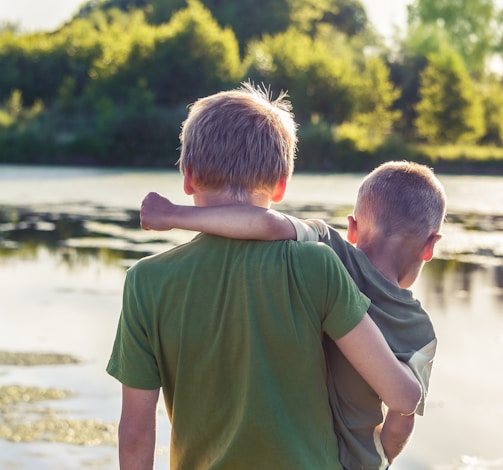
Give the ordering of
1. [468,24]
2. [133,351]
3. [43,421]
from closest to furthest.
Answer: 1. [133,351]
2. [43,421]
3. [468,24]

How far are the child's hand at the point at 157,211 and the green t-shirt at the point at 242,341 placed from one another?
3.1 inches

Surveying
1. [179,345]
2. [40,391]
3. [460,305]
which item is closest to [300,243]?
[179,345]

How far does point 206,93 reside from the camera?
39.5m

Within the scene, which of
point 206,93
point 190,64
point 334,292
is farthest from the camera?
point 190,64

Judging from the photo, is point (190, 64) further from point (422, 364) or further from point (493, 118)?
point (422, 364)

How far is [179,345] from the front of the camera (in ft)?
6.11

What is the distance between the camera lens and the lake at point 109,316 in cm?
462

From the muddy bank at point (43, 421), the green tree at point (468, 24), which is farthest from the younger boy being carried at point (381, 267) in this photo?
the green tree at point (468, 24)

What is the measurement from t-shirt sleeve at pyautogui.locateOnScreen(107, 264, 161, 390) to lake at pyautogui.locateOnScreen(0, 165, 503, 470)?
235cm

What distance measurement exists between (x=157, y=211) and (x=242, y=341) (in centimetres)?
29

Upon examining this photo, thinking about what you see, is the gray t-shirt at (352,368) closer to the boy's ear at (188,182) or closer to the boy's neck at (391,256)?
the boy's neck at (391,256)

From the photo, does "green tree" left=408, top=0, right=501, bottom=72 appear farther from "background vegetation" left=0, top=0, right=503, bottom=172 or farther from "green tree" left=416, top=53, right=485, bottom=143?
"green tree" left=416, top=53, right=485, bottom=143

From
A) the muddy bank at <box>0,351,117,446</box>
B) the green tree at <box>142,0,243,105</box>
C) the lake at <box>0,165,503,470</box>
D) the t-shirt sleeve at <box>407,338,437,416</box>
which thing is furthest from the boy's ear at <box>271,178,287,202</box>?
the green tree at <box>142,0,243,105</box>

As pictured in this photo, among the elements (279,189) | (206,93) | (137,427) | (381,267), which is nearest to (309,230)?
(279,189)
